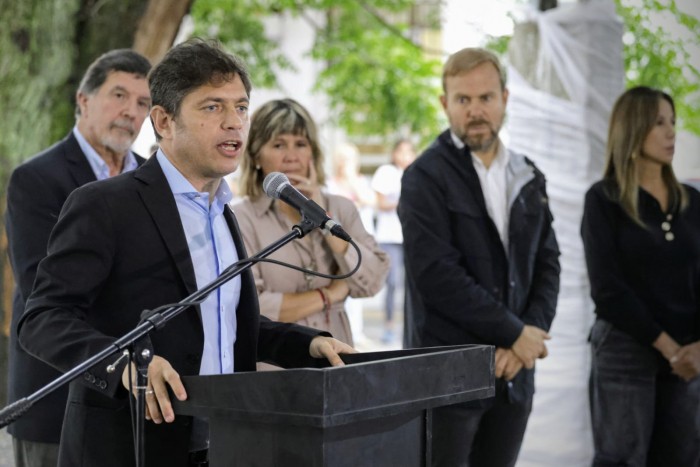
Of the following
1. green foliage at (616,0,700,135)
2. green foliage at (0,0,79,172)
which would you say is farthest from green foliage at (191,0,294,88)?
green foliage at (616,0,700,135)

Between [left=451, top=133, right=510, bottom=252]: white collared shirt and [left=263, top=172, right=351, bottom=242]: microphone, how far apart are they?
1.92 meters

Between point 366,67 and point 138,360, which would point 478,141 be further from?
point 366,67

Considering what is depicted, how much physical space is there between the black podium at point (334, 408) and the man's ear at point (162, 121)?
813 millimetres

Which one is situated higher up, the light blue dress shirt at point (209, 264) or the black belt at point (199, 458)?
the light blue dress shirt at point (209, 264)

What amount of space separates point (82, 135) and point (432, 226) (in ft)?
4.92

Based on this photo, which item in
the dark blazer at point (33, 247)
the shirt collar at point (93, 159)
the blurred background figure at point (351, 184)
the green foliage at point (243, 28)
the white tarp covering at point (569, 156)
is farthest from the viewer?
the green foliage at point (243, 28)

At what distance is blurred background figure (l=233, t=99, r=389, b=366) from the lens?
14.8 feet

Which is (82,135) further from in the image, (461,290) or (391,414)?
(391,414)

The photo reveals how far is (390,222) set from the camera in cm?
1260

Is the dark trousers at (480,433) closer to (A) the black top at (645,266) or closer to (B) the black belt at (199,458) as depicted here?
(A) the black top at (645,266)

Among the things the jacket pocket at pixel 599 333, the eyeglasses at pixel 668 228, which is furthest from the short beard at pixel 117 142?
the eyeglasses at pixel 668 228

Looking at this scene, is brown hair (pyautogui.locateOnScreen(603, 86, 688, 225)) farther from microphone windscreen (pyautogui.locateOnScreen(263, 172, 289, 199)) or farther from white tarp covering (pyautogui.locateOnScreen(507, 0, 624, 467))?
microphone windscreen (pyautogui.locateOnScreen(263, 172, 289, 199))

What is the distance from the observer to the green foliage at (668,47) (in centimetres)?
564

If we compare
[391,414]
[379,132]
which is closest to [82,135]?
[391,414]
